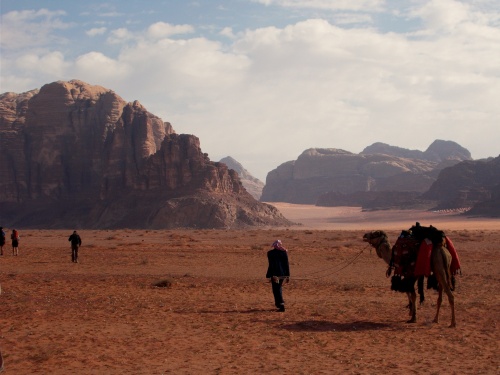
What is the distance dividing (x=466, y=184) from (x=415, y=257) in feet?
457

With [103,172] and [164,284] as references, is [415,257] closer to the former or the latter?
[164,284]

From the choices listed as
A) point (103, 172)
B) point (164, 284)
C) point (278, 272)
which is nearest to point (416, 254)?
point (278, 272)

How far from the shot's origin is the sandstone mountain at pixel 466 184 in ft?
426

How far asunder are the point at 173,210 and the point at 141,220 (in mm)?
6360

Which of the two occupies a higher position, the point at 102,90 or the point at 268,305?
the point at 102,90

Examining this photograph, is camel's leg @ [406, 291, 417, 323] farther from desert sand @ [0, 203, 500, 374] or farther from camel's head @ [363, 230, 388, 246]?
camel's head @ [363, 230, 388, 246]

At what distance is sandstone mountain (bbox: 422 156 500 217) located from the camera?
426 feet

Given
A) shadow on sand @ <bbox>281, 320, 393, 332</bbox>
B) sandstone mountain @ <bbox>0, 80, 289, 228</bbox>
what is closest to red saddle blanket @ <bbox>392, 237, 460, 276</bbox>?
shadow on sand @ <bbox>281, 320, 393, 332</bbox>

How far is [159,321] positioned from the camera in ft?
48.9

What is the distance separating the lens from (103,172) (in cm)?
11088

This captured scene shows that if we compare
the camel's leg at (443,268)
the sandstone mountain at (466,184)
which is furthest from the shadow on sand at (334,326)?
the sandstone mountain at (466,184)

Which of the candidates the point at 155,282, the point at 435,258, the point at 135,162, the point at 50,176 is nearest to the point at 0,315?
the point at 155,282

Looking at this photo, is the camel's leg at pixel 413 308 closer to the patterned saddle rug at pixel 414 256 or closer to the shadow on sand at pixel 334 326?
the patterned saddle rug at pixel 414 256

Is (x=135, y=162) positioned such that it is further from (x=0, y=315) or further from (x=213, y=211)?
(x=0, y=315)
